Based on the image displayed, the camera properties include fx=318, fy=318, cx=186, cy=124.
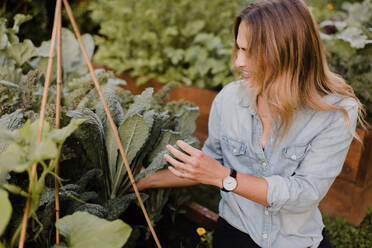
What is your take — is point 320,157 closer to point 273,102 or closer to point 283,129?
point 283,129

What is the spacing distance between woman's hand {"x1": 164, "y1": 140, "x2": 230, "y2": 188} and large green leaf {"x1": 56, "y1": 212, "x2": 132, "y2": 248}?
28 cm

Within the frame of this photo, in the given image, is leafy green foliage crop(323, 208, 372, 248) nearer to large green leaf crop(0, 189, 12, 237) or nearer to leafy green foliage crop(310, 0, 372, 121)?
leafy green foliage crop(310, 0, 372, 121)

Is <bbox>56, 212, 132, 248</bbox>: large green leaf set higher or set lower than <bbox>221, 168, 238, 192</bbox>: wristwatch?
higher

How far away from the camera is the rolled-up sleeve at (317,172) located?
1.19m

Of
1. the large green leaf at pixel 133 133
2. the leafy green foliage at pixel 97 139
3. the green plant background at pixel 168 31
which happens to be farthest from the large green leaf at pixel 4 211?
the green plant background at pixel 168 31

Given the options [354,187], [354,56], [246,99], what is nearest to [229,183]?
[246,99]

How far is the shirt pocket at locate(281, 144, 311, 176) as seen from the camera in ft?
4.23

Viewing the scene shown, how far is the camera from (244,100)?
144cm

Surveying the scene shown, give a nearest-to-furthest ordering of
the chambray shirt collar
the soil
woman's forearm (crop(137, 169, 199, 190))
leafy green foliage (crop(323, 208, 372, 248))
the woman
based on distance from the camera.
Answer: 1. the woman
2. the chambray shirt collar
3. woman's forearm (crop(137, 169, 199, 190))
4. the soil
5. leafy green foliage (crop(323, 208, 372, 248))

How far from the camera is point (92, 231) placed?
2.96 feet

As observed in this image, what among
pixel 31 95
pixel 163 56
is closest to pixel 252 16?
pixel 31 95

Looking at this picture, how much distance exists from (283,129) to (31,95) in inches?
50.6

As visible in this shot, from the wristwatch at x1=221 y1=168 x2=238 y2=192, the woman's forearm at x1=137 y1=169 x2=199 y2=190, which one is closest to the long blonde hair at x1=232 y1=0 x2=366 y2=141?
the wristwatch at x1=221 y1=168 x2=238 y2=192

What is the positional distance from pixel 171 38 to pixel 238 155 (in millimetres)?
2175
